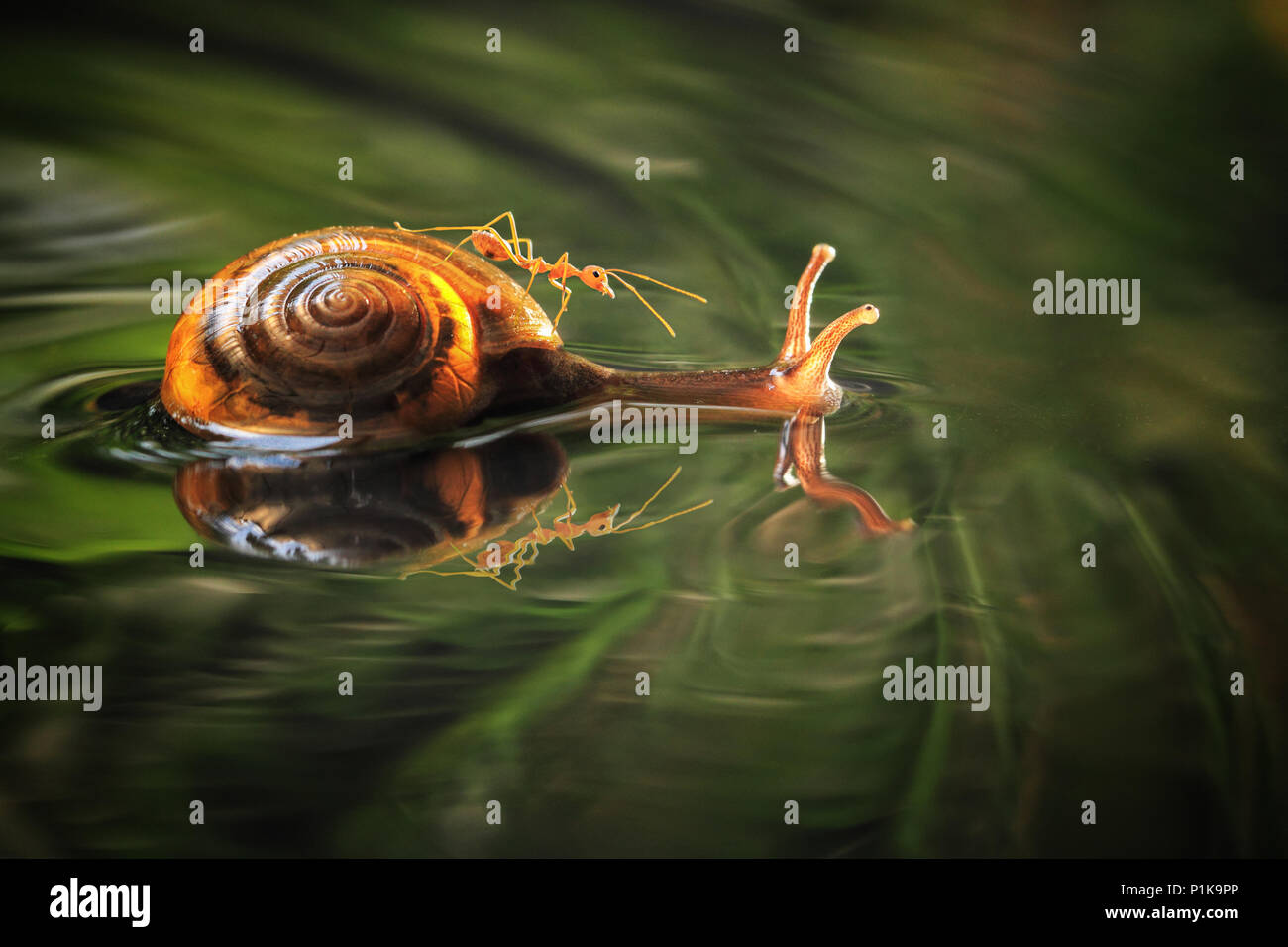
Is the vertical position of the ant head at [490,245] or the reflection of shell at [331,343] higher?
the ant head at [490,245]

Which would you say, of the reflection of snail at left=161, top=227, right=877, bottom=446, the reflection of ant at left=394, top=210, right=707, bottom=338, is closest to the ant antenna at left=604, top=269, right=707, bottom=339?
the reflection of ant at left=394, top=210, right=707, bottom=338

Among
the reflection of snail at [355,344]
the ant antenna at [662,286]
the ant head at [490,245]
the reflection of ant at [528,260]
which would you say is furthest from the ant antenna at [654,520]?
the ant antenna at [662,286]

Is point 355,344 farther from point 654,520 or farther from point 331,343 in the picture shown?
point 654,520

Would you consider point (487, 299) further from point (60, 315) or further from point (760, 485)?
point (60, 315)

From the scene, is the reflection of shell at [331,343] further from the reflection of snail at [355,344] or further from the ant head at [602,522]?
the ant head at [602,522]

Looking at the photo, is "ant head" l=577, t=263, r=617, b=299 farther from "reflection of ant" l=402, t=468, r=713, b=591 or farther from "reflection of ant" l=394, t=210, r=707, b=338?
"reflection of ant" l=402, t=468, r=713, b=591
